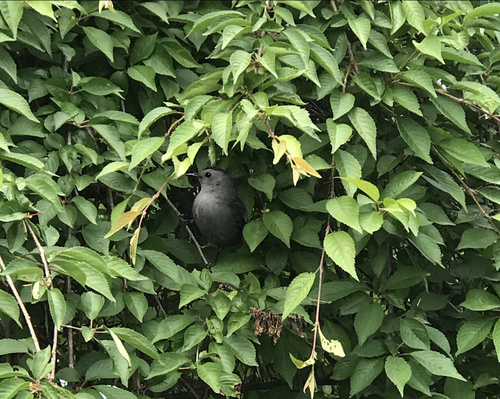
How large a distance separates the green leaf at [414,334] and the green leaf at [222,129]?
1.06m

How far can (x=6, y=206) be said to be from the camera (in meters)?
2.54

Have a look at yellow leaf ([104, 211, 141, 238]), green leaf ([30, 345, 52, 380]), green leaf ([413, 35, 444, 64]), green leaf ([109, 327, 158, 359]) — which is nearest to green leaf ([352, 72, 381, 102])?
green leaf ([413, 35, 444, 64])

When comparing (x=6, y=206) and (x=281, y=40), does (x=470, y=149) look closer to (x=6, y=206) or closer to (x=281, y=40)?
(x=281, y=40)

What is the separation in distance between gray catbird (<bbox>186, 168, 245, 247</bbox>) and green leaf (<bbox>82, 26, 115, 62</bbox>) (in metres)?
0.75

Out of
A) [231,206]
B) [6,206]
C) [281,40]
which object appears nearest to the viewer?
[6,206]

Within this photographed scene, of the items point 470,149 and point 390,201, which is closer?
point 390,201

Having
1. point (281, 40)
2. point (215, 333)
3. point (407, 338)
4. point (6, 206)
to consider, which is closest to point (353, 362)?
point (407, 338)

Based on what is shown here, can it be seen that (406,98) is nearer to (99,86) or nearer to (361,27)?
(361,27)

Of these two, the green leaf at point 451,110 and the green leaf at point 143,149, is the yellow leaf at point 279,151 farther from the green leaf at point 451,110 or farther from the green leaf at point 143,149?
the green leaf at point 451,110

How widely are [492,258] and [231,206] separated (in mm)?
1182

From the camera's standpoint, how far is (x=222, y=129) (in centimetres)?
261

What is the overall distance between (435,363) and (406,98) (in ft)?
3.20

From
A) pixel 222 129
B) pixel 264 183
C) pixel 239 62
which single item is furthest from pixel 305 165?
pixel 264 183

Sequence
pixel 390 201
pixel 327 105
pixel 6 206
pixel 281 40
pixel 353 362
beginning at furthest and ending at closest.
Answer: pixel 327 105
pixel 353 362
pixel 281 40
pixel 390 201
pixel 6 206
